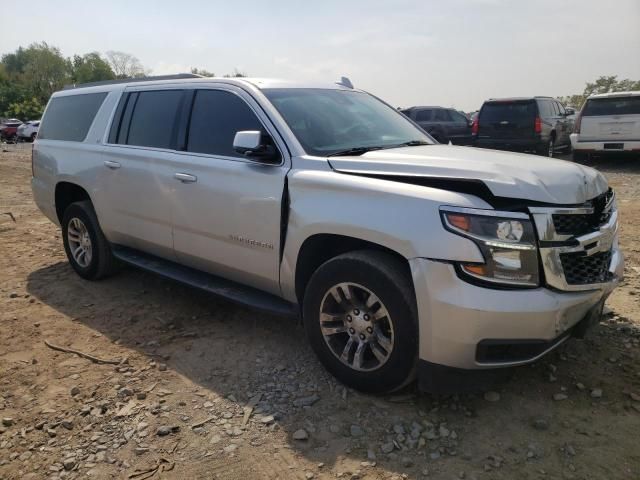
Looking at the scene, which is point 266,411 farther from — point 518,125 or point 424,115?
point 424,115

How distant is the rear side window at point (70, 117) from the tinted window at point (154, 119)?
67cm

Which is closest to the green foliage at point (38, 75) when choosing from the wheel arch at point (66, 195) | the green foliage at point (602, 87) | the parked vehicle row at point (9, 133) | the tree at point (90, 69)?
the tree at point (90, 69)

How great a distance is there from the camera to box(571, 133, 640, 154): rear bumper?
38.1 feet

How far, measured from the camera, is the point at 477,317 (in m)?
2.46

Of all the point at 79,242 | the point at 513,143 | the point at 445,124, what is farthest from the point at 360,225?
the point at 445,124

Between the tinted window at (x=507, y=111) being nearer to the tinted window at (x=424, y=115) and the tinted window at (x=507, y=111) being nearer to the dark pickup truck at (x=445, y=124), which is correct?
the dark pickup truck at (x=445, y=124)

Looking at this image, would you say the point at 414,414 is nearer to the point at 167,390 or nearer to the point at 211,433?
the point at 211,433

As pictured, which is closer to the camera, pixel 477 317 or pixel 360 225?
pixel 477 317

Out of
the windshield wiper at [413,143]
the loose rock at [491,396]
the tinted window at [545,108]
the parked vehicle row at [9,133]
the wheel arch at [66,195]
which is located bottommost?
the parked vehicle row at [9,133]

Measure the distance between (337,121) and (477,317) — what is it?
6.02 ft

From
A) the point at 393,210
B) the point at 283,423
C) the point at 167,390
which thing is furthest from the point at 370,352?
the point at 167,390

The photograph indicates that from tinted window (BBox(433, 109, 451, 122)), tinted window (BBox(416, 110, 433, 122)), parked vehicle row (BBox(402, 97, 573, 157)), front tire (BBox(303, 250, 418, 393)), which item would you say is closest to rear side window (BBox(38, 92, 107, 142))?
front tire (BBox(303, 250, 418, 393))

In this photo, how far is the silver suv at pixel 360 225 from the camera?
2510 mm

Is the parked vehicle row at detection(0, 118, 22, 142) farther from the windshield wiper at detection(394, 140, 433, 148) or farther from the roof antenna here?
the windshield wiper at detection(394, 140, 433, 148)
